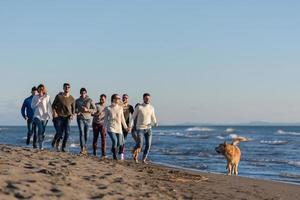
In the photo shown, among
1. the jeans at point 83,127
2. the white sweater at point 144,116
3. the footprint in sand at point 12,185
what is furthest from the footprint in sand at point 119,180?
the jeans at point 83,127

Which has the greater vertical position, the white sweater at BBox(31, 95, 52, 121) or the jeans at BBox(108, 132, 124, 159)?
the white sweater at BBox(31, 95, 52, 121)

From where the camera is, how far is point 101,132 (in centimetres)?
1294

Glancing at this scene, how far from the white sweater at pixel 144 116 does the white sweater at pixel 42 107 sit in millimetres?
1957

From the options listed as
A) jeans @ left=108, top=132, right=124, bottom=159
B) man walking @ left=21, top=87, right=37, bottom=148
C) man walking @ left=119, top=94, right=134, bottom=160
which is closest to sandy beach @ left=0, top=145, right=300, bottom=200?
jeans @ left=108, top=132, right=124, bottom=159

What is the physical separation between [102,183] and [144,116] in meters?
4.40

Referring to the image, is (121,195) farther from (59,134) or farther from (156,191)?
(59,134)

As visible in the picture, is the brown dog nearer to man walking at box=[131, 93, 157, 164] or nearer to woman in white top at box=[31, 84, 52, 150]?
man walking at box=[131, 93, 157, 164]

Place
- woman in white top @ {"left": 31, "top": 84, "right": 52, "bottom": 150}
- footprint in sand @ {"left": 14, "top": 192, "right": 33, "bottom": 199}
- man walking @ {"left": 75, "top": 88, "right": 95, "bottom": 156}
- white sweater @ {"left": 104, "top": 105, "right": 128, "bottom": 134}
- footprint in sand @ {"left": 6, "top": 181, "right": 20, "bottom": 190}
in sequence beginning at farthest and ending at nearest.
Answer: man walking @ {"left": 75, "top": 88, "right": 95, "bottom": 156} < woman in white top @ {"left": 31, "top": 84, "right": 52, "bottom": 150} < white sweater @ {"left": 104, "top": 105, "right": 128, "bottom": 134} < footprint in sand @ {"left": 6, "top": 181, "right": 20, "bottom": 190} < footprint in sand @ {"left": 14, "top": 192, "right": 33, "bottom": 199}

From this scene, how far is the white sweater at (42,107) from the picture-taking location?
12.4 meters

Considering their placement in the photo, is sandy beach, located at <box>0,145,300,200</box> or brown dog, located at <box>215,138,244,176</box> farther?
brown dog, located at <box>215,138,244,176</box>

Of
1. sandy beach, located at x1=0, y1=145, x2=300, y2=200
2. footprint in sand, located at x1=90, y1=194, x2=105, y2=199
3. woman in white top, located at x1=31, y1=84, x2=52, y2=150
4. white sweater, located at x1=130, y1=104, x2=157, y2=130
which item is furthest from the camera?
woman in white top, located at x1=31, y1=84, x2=52, y2=150

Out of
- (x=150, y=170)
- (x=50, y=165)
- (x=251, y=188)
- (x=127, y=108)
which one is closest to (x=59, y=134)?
(x=127, y=108)

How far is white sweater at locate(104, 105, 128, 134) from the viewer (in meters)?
12.1

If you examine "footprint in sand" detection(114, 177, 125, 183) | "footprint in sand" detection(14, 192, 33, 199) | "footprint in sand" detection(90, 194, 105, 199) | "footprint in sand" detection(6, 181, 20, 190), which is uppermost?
"footprint in sand" detection(6, 181, 20, 190)
